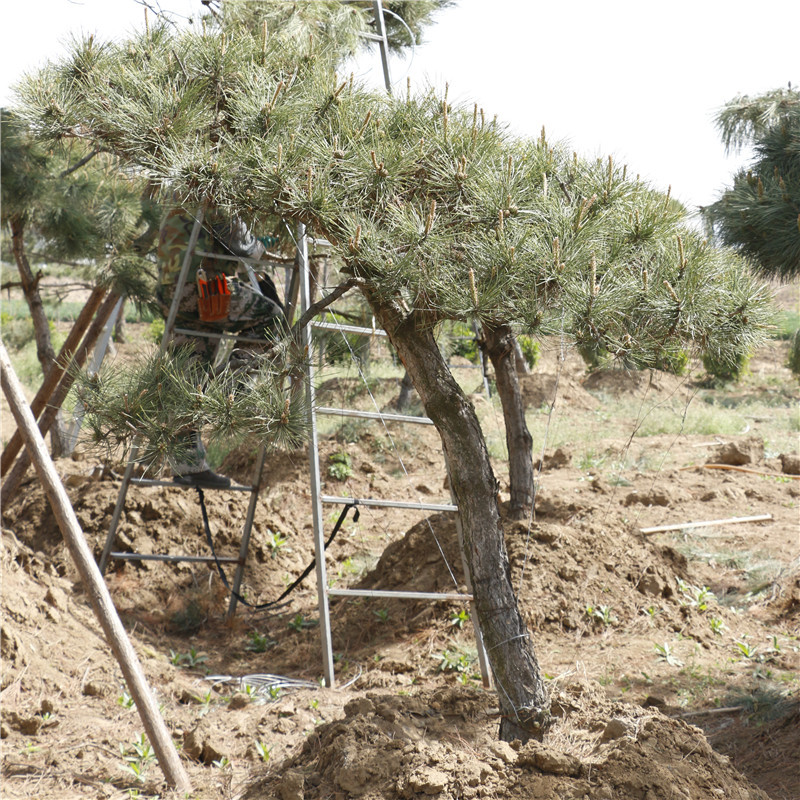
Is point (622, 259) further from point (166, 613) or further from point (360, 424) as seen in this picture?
point (360, 424)

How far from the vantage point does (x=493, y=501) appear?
9.61ft

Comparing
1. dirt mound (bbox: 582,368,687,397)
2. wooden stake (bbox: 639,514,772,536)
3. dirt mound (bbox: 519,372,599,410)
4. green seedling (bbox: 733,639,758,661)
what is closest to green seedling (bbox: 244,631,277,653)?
green seedling (bbox: 733,639,758,661)

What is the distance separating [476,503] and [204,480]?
6.31 ft

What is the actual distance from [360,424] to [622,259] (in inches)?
215

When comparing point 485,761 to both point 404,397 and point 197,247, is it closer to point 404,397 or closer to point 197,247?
point 197,247

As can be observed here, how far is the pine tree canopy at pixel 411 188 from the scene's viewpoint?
2387 mm

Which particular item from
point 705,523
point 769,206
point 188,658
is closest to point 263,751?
point 188,658

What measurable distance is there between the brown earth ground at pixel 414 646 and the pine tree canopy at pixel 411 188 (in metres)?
0.82

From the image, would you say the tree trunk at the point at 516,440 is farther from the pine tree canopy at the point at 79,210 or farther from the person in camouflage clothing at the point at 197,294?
the pine tree canopy at the point at 79,210

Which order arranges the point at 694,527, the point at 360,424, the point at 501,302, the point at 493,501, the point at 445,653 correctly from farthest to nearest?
the point at 360,424 → the point at 694,527 → the point at 445,653 → the point at 493,501 → the point at 501,302

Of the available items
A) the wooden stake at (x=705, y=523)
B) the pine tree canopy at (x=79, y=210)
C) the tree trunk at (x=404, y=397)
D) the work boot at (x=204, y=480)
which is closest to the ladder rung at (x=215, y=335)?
the work boot at (x=204, y=480)

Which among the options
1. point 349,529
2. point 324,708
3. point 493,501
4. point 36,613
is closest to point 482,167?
point 493,501

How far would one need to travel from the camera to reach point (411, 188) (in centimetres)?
270

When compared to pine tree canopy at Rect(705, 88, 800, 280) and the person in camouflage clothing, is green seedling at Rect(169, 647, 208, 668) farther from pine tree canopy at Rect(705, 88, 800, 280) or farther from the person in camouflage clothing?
pine tree canopy at Rect(705, 88, 800, 280)
